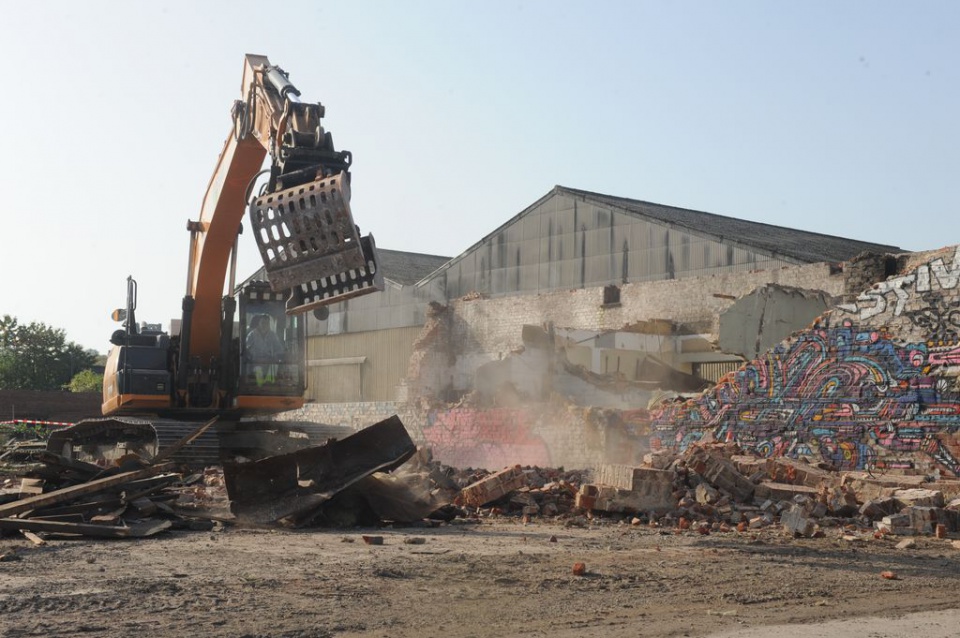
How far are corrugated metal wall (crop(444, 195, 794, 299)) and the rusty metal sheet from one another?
19.5m

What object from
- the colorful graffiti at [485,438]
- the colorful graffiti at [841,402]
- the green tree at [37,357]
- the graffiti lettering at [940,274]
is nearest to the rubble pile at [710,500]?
the colorful graffiti at [841,402]

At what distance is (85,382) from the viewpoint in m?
49.1

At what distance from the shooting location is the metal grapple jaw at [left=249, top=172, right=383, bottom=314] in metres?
11.1

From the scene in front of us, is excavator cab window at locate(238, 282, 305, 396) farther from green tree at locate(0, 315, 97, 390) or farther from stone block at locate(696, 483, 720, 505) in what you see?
green tree at locate(0, 315, 97, 390)

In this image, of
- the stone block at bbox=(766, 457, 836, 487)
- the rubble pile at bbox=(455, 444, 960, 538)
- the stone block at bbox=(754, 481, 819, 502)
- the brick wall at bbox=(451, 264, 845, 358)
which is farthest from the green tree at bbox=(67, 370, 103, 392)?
the stone block at bbox=(754, 481, 819, 502)

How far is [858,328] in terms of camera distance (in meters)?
17.3

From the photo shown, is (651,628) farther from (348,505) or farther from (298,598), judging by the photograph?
(348,505)

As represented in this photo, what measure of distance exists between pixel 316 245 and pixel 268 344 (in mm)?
5273

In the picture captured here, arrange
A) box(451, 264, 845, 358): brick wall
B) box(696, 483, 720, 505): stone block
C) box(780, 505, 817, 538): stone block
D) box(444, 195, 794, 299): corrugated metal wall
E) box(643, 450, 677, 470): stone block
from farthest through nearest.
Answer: box(444, 195, 794, 299): corrugated metal wall < box(451, 264, 845, 358): brick wall < box(643, 450, 677, 470): stone block < box(696, 483, 720, 505): stone block < box(780, 505, 817, 538): stone block

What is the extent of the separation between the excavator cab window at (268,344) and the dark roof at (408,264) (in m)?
24.9

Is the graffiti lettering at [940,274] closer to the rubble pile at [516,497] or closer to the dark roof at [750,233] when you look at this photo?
the rubble pile at [516,497]

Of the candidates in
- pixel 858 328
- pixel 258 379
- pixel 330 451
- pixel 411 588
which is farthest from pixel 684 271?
pixel 411 588

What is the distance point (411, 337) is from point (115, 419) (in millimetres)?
19808

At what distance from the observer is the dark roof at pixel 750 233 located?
101 feet
